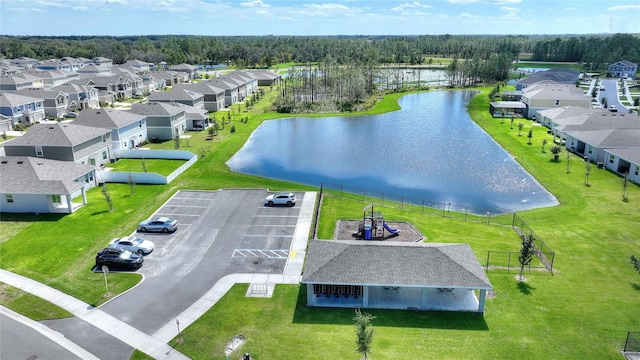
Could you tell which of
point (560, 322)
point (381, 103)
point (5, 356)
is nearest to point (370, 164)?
point (560, 322)

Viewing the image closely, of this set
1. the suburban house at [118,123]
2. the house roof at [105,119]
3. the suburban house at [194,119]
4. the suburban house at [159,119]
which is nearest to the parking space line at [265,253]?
the suburban house at [118,123]

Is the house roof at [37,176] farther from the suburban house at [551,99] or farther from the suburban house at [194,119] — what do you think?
the suburban house at [551,99]

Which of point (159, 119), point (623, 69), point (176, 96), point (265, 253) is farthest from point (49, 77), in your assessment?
point (623, 69)

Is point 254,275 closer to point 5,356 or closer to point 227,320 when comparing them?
point 227,320

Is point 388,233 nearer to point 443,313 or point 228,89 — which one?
point 443,313

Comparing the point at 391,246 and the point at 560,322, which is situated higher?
the point at 391,246
